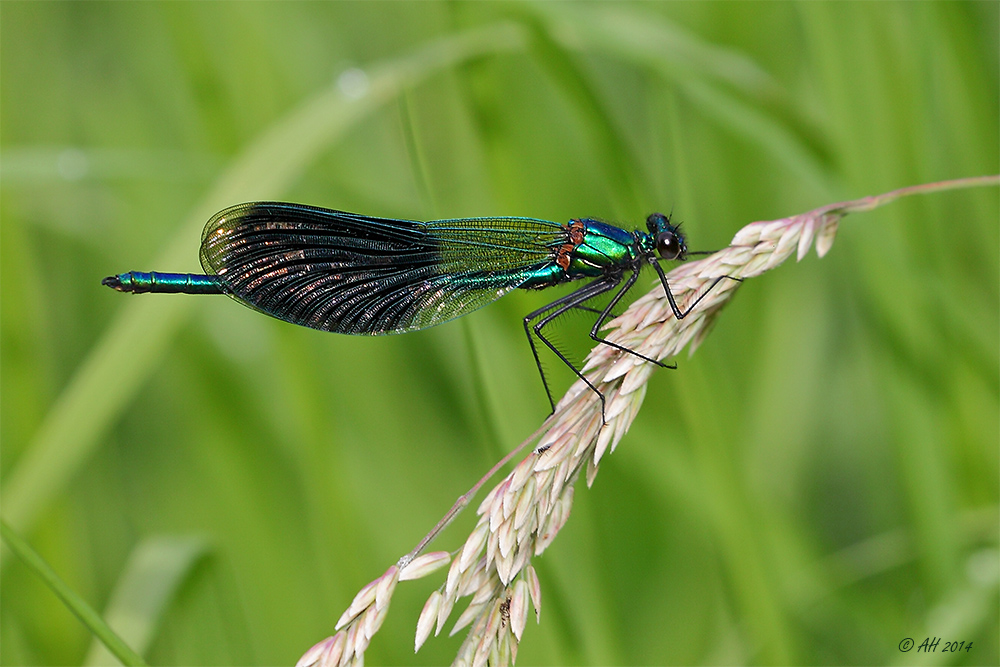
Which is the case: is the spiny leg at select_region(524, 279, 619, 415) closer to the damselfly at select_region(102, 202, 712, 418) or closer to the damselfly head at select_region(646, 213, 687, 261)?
the damselfly at select_region(102, 202, 712, 418)

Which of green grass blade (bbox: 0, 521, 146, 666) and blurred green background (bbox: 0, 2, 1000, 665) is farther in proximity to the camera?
blurred green background (bbox: 0, 2, 1000, 665)

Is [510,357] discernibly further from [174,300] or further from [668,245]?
[174,300]

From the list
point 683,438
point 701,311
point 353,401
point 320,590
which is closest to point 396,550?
point 320,590

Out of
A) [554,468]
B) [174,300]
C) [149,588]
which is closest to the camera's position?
[554,468]

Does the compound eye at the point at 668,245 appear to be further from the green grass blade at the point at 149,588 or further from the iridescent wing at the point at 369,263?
the green grass blade at the point at 149,588

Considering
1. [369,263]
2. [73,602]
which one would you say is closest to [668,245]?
[369,263]

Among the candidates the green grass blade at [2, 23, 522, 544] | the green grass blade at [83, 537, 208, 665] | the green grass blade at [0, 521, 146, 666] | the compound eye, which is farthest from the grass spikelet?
the green grass blade at [2, 23, 522, 544]

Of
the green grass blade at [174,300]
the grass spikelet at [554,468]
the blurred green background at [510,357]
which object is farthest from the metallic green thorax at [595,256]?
the green grass blade at [174,300]
